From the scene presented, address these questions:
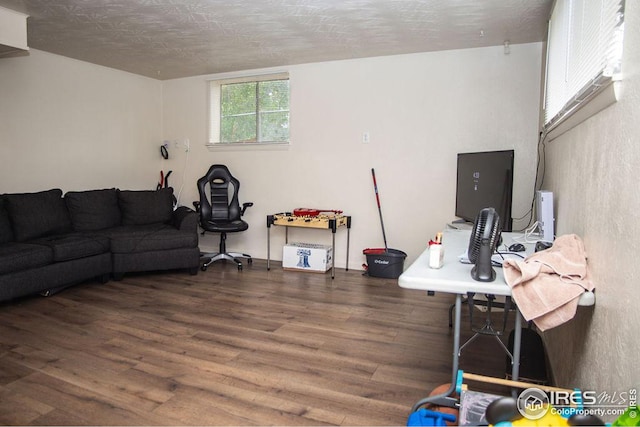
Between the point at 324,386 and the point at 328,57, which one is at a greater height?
the point at 328,57

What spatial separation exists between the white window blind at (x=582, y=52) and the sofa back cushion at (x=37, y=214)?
4482mm

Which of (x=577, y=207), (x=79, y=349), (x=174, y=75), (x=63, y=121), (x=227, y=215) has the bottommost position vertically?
(x=79, y=349)

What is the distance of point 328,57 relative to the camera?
191 inches

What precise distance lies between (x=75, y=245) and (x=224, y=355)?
220cm

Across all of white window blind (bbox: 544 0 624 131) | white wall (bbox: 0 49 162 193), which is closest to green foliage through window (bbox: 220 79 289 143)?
white wall (bbox: 0 49 162 193)

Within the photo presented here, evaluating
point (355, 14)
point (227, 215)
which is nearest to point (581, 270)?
point (355, 14)

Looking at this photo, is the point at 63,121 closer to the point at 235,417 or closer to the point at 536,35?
the point at 235,417

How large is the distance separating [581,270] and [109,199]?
477cm

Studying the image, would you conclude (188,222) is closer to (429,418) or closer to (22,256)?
(22,256)

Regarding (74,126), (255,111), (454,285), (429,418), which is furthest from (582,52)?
(74,126)

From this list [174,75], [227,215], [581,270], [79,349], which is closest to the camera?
[581,270]

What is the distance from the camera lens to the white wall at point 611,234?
1.17 m

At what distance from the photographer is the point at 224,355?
8.63ft

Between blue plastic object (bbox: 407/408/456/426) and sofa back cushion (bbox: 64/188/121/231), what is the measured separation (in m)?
4.18
